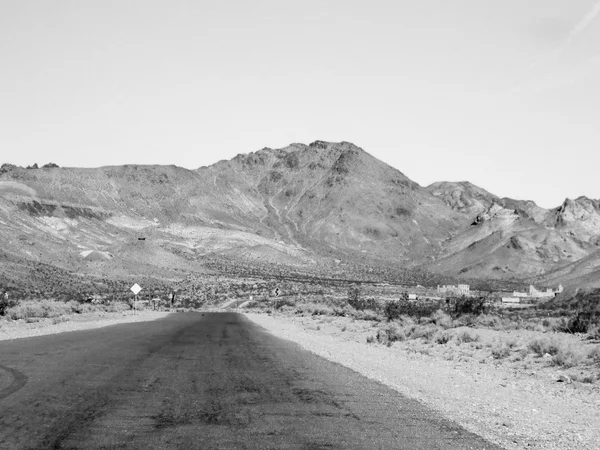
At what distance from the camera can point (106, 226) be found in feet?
616

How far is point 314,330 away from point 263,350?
66.1ft

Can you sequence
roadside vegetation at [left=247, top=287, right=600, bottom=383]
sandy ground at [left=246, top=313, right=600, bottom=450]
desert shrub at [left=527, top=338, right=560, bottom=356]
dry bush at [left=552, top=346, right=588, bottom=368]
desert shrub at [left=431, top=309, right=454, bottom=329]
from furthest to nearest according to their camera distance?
desert shrub at [left=431, top=309, right=454, bottom=329] → desert shrub at [left=527, top=338, right=560, bottom=356] → roadside vegetation at [left=247, top=287, right=600, bottom=383] → dry bush at [left=552, top=346, right=588, bottom=368] → sandy ground at [left=246, top=313, right=600, bottom=450]

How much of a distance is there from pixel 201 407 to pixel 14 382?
439cm

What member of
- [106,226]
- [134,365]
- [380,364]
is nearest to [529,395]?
[380,364]

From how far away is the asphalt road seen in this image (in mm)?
8695

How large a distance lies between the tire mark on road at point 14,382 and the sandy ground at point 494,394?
740cm

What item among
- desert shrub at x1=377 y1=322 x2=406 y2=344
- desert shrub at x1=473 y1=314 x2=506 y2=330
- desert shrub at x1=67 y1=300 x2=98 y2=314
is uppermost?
desert shrub at x1=67 y1=300 x2=98 y2=314

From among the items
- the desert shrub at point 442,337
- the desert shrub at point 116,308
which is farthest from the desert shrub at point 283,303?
the desert shrub at point 442,337

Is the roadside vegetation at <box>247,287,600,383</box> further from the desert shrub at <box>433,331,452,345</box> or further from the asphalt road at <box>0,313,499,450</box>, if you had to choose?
the asphalt road at <box>0,313,499,450</box>

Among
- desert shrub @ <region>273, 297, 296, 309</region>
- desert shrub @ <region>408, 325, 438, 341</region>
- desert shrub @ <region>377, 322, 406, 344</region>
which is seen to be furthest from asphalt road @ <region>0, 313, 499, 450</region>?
desert shrub @ <region>273, 297, 296, 309</region>

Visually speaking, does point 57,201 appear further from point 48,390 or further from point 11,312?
point 48,390

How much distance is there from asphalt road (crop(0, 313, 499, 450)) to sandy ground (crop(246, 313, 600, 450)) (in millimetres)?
684

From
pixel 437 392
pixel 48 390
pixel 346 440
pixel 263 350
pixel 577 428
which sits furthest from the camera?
pixel 263 350

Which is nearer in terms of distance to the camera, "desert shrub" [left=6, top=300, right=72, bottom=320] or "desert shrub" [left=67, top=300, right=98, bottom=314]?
"desert shrub" [left=6, top=300, right=72, bottom=320]
